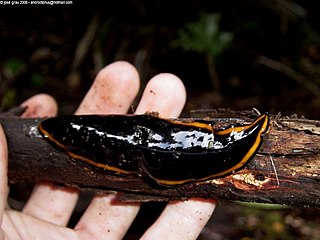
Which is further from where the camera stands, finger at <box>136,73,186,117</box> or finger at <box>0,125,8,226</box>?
finger at <box>136,73,186,117</box>

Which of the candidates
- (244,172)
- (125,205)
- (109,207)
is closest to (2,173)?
(109,207)

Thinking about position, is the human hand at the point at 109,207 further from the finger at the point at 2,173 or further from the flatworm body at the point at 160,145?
the flatworm body at the point at 160,145

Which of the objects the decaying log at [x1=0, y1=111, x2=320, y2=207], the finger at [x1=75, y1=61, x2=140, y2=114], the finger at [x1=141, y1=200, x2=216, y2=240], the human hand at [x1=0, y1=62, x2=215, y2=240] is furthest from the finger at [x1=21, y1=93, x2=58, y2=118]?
the finger at [x1=141, y1=200, x2=216, y2=240]

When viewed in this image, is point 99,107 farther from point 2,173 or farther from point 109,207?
point 2,173

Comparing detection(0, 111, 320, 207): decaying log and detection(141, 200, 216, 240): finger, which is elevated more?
detection(0, 111, 320, 207): decaying log

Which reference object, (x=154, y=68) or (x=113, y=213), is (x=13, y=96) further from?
(x=113, y=213)

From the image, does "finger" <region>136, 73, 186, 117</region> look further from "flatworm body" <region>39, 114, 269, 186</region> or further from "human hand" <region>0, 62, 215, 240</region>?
"flatworm body" <region>39, 114, 269, 186</region>
